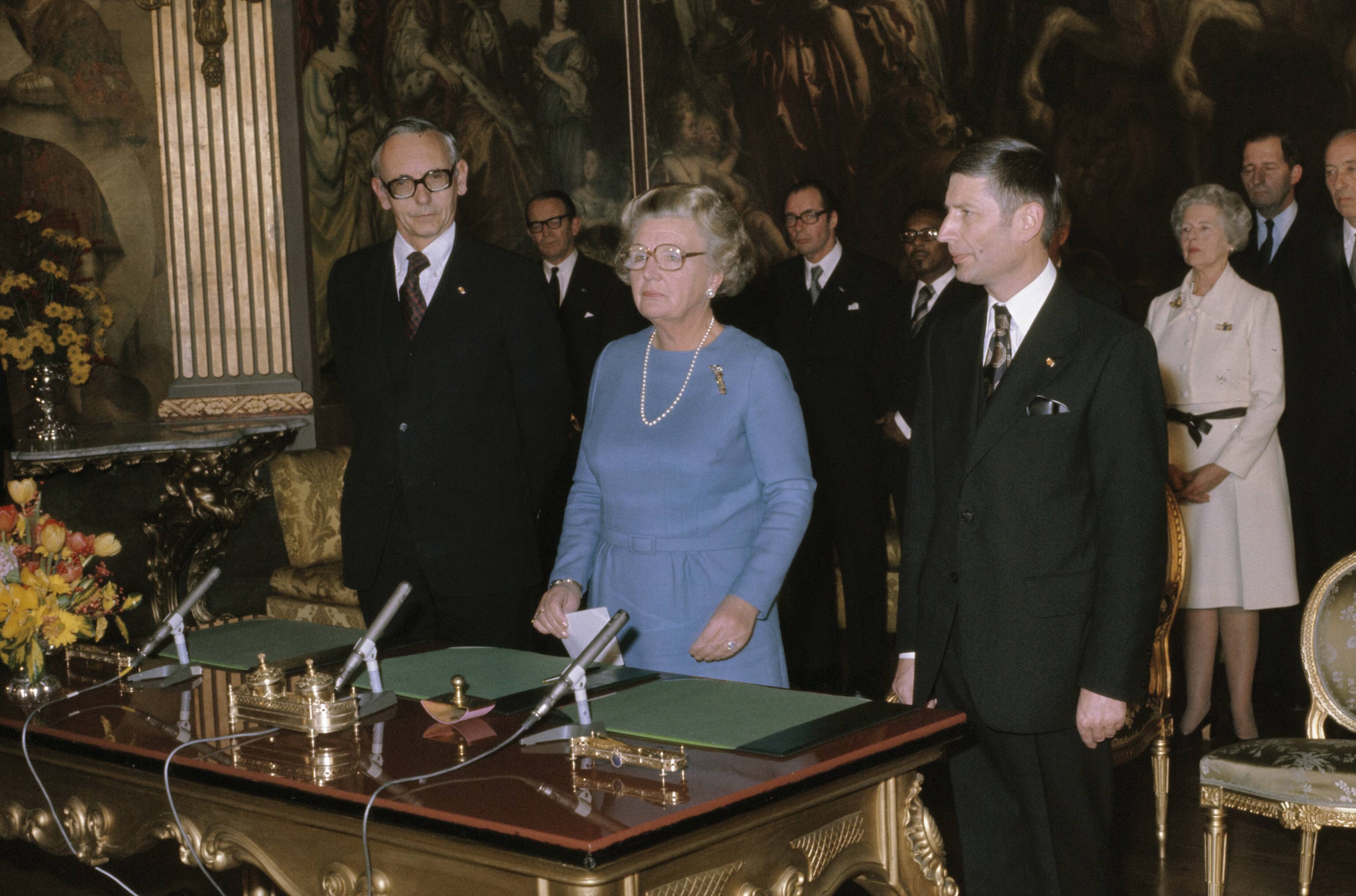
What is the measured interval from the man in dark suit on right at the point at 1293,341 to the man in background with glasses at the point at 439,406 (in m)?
3.32

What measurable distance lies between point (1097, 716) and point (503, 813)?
1.27 m

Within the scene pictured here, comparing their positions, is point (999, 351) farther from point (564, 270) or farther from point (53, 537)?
point (564, 270)

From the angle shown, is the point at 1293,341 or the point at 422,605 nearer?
the point at 422,605

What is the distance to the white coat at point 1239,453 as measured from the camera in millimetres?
4965

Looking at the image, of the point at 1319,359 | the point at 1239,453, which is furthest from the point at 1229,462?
the point at 1319,359

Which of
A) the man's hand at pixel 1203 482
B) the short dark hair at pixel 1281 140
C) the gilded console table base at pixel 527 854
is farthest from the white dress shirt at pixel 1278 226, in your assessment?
the gilded console table base at pixel 527 854

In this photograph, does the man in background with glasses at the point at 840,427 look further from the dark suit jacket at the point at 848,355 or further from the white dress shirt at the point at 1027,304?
the white dress shirt at the point at 1027,304

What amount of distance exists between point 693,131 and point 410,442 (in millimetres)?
5682

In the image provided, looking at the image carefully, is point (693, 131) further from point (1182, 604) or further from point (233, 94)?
point (1182, 604)

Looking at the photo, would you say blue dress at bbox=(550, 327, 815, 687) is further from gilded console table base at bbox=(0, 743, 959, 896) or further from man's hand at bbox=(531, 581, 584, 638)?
gilded console table base at bbox=(0, 743, 959, 896)

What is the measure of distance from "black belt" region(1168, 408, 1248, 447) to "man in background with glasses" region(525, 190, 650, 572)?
2534 millimetres

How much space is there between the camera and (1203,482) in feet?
16.5

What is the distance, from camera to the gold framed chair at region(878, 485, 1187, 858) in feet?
12.6

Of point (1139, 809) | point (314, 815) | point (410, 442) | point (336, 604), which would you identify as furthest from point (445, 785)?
point (336, 604)
